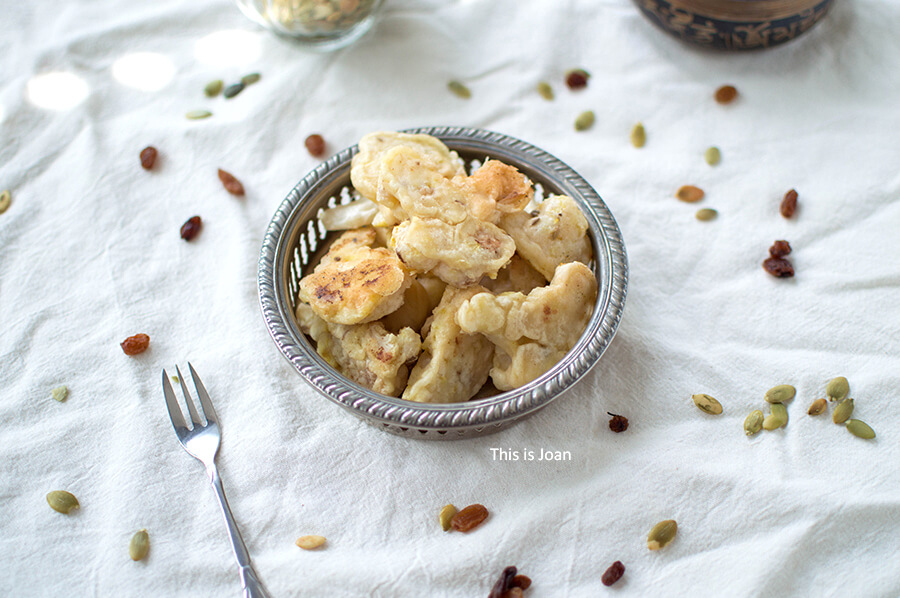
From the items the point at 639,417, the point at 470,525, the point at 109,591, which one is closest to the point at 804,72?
the point at 639,417

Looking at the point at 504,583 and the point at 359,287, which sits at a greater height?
the point at 359,287

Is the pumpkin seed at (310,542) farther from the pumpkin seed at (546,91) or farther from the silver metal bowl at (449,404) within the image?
the pumpkin seed at (546,91)

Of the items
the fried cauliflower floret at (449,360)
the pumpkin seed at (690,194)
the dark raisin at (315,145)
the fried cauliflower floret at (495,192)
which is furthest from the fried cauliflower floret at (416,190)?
the pumpkin seed at (690,194)

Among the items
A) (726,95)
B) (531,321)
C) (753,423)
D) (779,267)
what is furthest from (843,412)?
(726,95)

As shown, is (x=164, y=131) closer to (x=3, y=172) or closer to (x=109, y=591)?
(x=3, y=172)

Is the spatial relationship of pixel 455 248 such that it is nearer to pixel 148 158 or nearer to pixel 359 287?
pixel 359 287

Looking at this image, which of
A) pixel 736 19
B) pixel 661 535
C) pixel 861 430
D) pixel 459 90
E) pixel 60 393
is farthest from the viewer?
pixel 459 90
